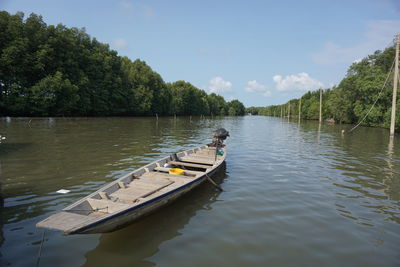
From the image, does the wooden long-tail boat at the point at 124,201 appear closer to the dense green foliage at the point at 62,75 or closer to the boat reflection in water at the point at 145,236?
the boat reflection in water at the point at 145,236

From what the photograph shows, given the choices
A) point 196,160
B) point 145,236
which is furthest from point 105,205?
point 196,160

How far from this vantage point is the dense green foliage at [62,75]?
40.4 meters

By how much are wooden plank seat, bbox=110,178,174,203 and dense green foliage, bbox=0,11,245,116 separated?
4266 centimetres

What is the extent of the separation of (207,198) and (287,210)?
2.29 meters

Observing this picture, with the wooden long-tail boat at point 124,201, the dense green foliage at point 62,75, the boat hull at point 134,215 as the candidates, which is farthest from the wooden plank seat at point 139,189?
the dense green foliage at point 62,75

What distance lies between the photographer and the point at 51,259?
4375mm

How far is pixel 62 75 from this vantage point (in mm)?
48250

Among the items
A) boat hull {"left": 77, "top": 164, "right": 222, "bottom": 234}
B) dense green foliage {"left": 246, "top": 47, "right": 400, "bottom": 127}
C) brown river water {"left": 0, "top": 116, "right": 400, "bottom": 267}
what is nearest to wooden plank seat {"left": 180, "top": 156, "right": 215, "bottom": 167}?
brown river water {"left": 0, "top": 116, "right": 400, "bottom": 267}

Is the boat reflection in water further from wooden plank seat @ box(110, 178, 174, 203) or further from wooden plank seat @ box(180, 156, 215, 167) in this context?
wooden plank seat @ box(180, 156, 215, 167)

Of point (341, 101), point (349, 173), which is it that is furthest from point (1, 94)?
point (341, 101)

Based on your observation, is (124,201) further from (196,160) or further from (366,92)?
(366,92)

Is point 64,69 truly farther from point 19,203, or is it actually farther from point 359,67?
point 359,67

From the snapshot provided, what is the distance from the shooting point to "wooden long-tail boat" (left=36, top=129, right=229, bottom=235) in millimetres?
4238

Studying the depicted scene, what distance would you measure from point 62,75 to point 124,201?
50597mm
